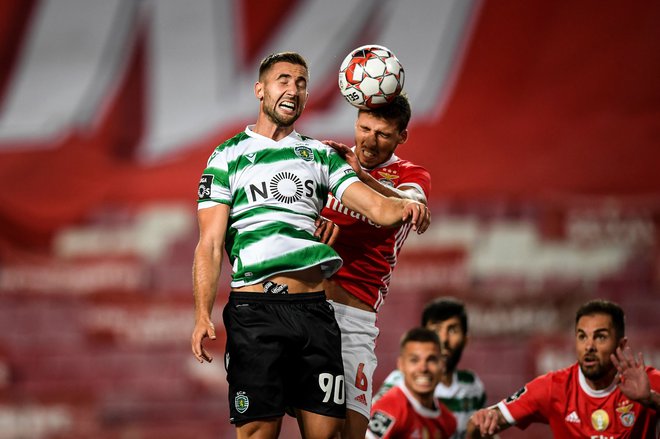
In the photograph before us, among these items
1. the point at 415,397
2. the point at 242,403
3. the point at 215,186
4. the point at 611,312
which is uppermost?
the point at 215,186

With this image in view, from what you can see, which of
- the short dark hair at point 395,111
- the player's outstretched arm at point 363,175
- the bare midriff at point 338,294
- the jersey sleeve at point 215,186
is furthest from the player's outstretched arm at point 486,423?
the jersey sleeve at point 215,186

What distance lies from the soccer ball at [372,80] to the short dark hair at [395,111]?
32mm

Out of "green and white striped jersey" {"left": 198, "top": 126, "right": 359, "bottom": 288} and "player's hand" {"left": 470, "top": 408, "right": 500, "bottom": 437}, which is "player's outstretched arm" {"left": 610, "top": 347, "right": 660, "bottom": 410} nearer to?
"player's hand" {"left": 470, "top": 408, "right": 500, "bottom": 437}

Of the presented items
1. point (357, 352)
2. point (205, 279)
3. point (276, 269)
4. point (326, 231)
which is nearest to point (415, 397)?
point (357, 352)

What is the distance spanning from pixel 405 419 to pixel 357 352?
4.09 ft

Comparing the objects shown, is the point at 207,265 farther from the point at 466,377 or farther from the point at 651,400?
the point at 466,377

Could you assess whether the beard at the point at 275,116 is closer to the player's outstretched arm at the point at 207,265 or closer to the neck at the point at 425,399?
the player's outstretched arm at the point at 207,265

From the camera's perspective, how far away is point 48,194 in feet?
44.8

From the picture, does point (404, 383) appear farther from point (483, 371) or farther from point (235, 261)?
point (483, 371)

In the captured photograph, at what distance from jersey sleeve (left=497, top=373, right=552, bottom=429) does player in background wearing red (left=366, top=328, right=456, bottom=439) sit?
0.67 metres

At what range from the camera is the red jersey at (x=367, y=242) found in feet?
16.6

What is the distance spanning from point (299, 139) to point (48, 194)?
9.84 m

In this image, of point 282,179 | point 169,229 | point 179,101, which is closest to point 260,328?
point 282,179

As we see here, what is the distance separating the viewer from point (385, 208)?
13.7 feet
